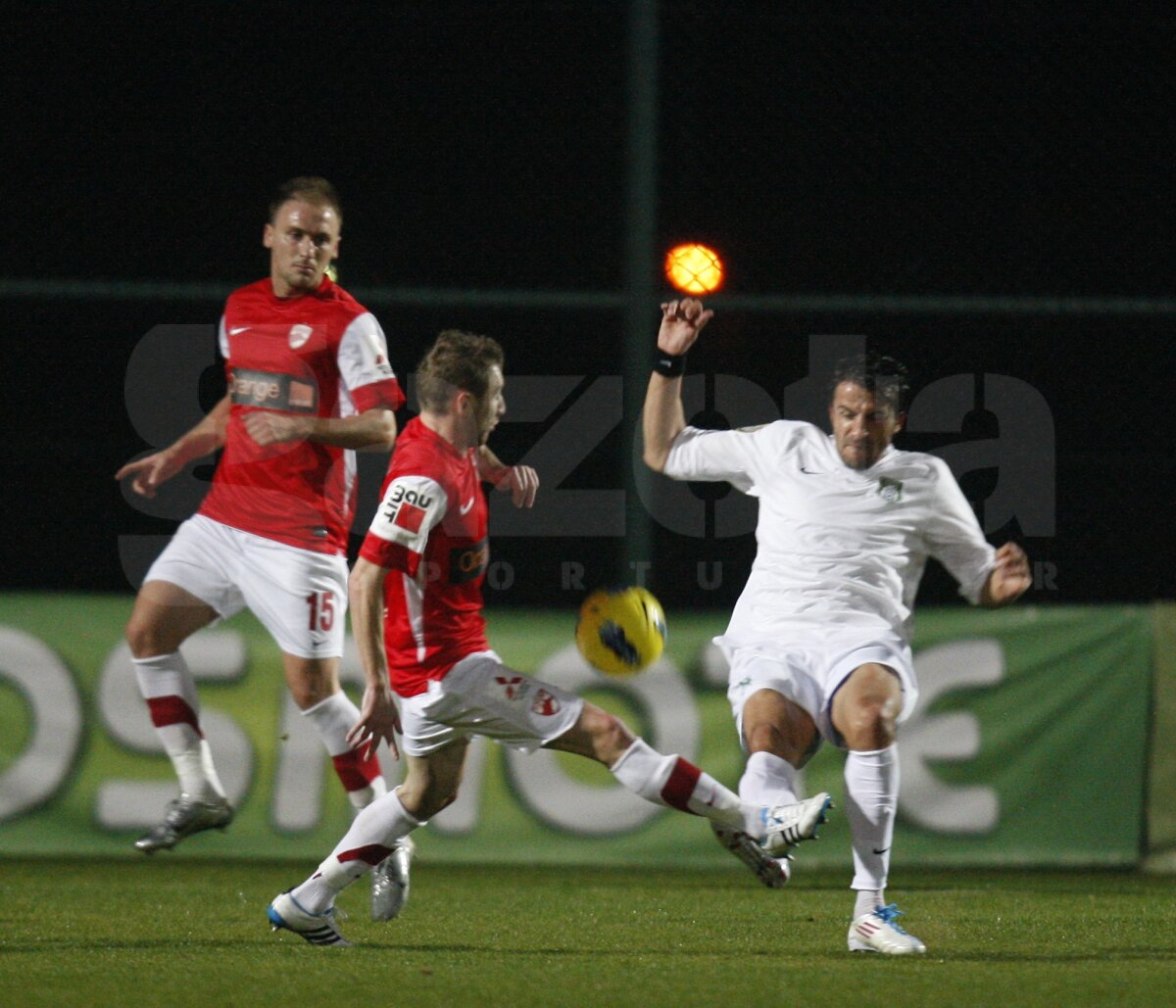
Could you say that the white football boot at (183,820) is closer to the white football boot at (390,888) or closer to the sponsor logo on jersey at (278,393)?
the white football boot at (390,888)

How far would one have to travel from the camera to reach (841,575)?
6.09 metres

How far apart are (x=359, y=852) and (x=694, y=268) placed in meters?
4.83

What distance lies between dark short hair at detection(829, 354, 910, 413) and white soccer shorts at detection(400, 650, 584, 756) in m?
1.47

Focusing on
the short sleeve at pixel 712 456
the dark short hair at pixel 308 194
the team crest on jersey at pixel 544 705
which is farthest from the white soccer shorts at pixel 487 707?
the dark short hair at pixel 308 194

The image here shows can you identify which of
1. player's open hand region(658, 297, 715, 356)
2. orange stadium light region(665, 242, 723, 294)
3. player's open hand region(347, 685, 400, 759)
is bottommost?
player's open hand region(347, 685, 400, 759)

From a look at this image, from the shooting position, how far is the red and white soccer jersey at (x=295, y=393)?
21.9 ft

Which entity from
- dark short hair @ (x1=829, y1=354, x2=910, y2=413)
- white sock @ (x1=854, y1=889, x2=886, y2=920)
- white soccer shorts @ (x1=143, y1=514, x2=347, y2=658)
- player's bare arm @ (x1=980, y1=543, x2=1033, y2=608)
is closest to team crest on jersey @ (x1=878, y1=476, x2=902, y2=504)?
dark short hair @ (x1=829, y1=354, x2=910, y2=413)

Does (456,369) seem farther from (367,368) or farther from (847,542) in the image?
(847,542)

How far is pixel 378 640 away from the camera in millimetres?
5258

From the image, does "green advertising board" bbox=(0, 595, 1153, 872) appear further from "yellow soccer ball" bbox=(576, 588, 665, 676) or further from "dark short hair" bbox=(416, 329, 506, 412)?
"dark short hair" bbox=(416, 329, 506, 412)

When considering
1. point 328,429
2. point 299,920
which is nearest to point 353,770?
point 299,920

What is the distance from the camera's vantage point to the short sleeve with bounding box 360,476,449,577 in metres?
5.31

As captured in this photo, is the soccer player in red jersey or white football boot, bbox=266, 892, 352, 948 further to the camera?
white football boot, bbox=266, 892, 352, 948

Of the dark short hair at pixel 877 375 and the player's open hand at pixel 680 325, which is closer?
the dark short hair at pixel 877 375
